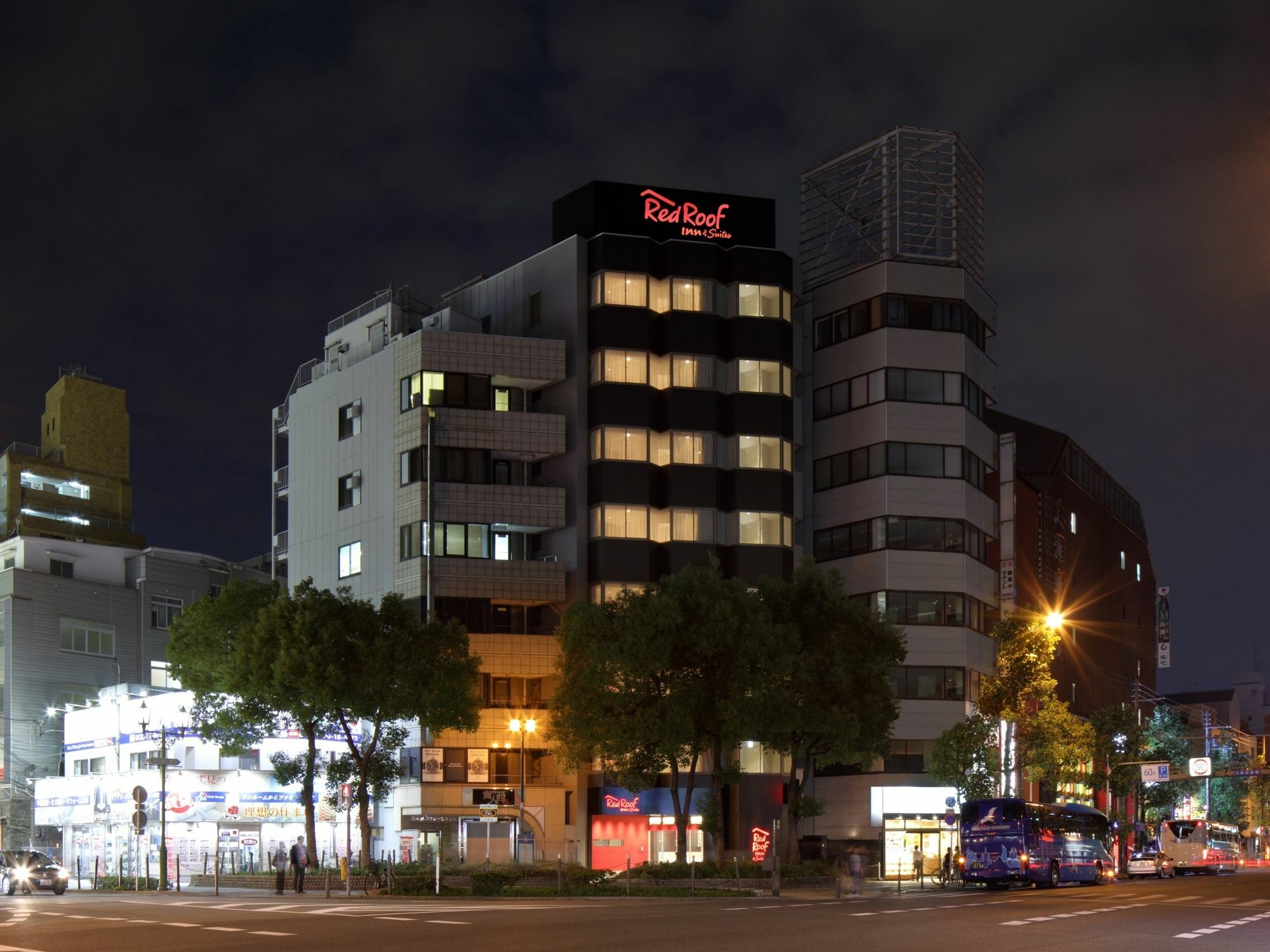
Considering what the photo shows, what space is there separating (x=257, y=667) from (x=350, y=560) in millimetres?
22489

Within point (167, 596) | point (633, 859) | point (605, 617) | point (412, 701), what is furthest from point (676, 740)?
point (167, 596)

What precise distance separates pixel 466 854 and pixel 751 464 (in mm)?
25307

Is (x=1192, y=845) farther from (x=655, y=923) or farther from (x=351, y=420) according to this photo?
(x=655, y=923)

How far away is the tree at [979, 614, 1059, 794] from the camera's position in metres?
81.5

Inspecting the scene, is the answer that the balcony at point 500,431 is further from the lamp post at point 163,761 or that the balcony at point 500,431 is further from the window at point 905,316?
the window at point 905,316

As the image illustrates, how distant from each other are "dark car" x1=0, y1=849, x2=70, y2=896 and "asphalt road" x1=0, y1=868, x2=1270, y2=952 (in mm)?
11793

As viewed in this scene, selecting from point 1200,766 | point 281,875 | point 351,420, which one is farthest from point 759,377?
point 1200,766

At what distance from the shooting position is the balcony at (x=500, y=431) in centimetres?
8056

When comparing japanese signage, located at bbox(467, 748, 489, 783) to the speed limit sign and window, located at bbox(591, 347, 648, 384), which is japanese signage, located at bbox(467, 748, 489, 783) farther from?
the speed limit sign

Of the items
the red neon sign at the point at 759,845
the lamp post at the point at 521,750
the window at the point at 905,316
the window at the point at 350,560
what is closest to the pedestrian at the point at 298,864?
the lamp post at the point at 521,750

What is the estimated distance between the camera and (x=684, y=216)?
8744 centimetres

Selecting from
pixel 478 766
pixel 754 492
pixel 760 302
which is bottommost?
pixel 478 766

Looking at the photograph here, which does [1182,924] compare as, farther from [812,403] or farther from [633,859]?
[812,403]

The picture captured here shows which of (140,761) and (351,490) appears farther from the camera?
(351,490)
